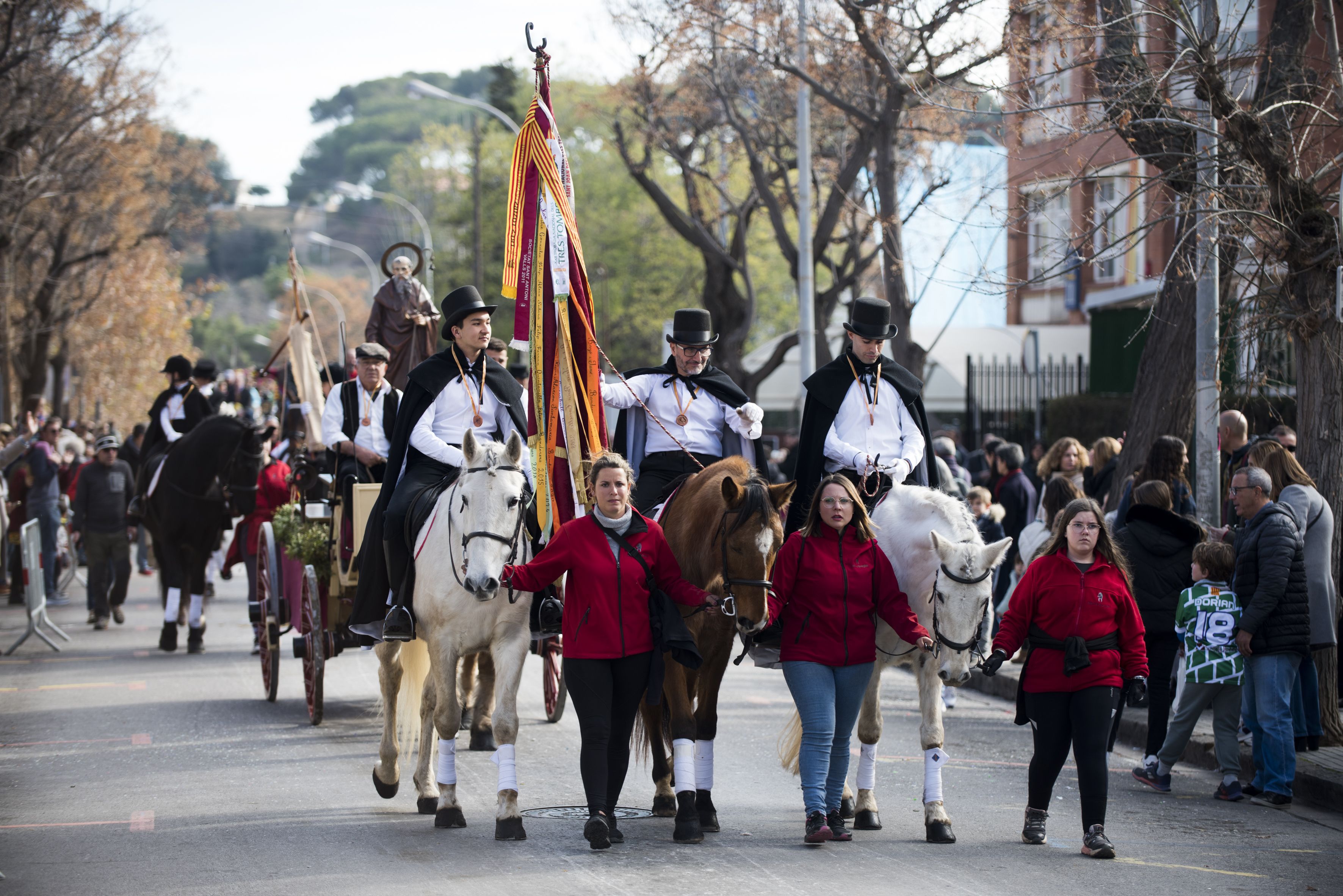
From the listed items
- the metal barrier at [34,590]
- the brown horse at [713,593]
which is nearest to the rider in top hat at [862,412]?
the brown horse at [713,593]

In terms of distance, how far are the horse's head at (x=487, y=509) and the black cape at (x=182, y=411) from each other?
10.2 meters

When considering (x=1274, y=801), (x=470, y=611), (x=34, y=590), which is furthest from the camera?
(x=34, y=590)

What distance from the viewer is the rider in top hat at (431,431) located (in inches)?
336

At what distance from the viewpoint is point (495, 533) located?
7691mm

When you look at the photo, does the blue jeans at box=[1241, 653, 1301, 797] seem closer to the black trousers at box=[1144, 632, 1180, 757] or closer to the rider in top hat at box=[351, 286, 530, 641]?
the black trousers at box=[1144, 632, 1180, 757]

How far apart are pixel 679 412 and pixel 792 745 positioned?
7.06ft

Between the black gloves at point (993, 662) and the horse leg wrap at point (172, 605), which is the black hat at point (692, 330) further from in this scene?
the horse leg wrap at point (172, 605)

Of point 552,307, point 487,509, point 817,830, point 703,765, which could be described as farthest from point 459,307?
point 817,830

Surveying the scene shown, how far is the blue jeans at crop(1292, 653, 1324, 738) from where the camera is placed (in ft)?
32.0

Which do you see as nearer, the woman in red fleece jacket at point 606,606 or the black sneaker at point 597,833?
the black sneaker at point 597,833

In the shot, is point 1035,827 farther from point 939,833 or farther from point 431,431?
point 431,431

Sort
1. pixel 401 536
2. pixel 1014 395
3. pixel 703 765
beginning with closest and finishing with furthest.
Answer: pixel 703 765 < pixel 401 536 < pixel 1014 395

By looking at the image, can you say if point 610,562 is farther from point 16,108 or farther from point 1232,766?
point 16,108

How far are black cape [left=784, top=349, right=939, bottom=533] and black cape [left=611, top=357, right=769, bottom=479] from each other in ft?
1.02
